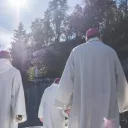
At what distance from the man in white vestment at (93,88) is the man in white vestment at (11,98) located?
4.98ft

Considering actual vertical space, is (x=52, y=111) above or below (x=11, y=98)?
below

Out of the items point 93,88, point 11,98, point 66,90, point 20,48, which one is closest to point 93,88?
point 93,88

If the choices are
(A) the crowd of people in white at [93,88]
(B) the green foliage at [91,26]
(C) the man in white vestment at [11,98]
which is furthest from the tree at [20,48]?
(A) the crowd of people in white at [93,88]

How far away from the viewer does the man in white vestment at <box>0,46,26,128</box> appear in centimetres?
597

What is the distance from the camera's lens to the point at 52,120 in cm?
854

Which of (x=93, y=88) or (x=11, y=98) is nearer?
(x=93, y=88)

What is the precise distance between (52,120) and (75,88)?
4.07 m

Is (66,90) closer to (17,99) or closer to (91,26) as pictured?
(17,99)

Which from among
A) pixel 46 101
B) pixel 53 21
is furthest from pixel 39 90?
pixel 53 21

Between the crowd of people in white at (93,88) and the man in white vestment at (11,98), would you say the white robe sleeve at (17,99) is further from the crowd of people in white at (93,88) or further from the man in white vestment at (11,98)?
the crowd of people in white at (93,88)

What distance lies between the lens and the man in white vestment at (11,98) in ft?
19.6

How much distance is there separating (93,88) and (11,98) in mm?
1961

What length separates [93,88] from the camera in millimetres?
4555

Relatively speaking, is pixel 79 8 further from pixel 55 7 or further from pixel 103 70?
pixel 103 70
